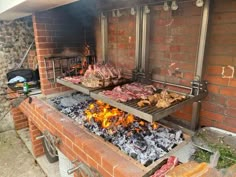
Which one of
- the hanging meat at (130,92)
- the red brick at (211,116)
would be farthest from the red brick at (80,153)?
the red brick at (211,116)

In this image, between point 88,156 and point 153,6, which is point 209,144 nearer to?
point 88,156

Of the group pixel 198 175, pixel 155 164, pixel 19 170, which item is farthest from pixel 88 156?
pixel 19 170

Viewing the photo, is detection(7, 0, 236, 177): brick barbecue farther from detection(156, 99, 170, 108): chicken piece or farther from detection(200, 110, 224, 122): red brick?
detection(156, 99, 170, 108): chicken piece

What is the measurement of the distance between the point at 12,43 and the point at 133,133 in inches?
116

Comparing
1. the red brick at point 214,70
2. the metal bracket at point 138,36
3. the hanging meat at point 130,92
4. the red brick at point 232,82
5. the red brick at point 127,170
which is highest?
the metal bracket at point 138,36

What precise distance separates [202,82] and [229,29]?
45 cm

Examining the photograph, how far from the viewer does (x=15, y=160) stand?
3039 mm

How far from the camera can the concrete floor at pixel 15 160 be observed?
2770mm

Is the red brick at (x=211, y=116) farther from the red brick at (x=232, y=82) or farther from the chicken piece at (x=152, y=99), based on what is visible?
the chicken piece at (x=152, y=99)

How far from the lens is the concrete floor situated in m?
2.77

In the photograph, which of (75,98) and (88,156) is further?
(75,98)

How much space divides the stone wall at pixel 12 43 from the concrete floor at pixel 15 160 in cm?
65

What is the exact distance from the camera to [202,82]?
63.6 inches

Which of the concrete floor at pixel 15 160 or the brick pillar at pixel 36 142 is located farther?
the brick pillar at pixel 36 142
